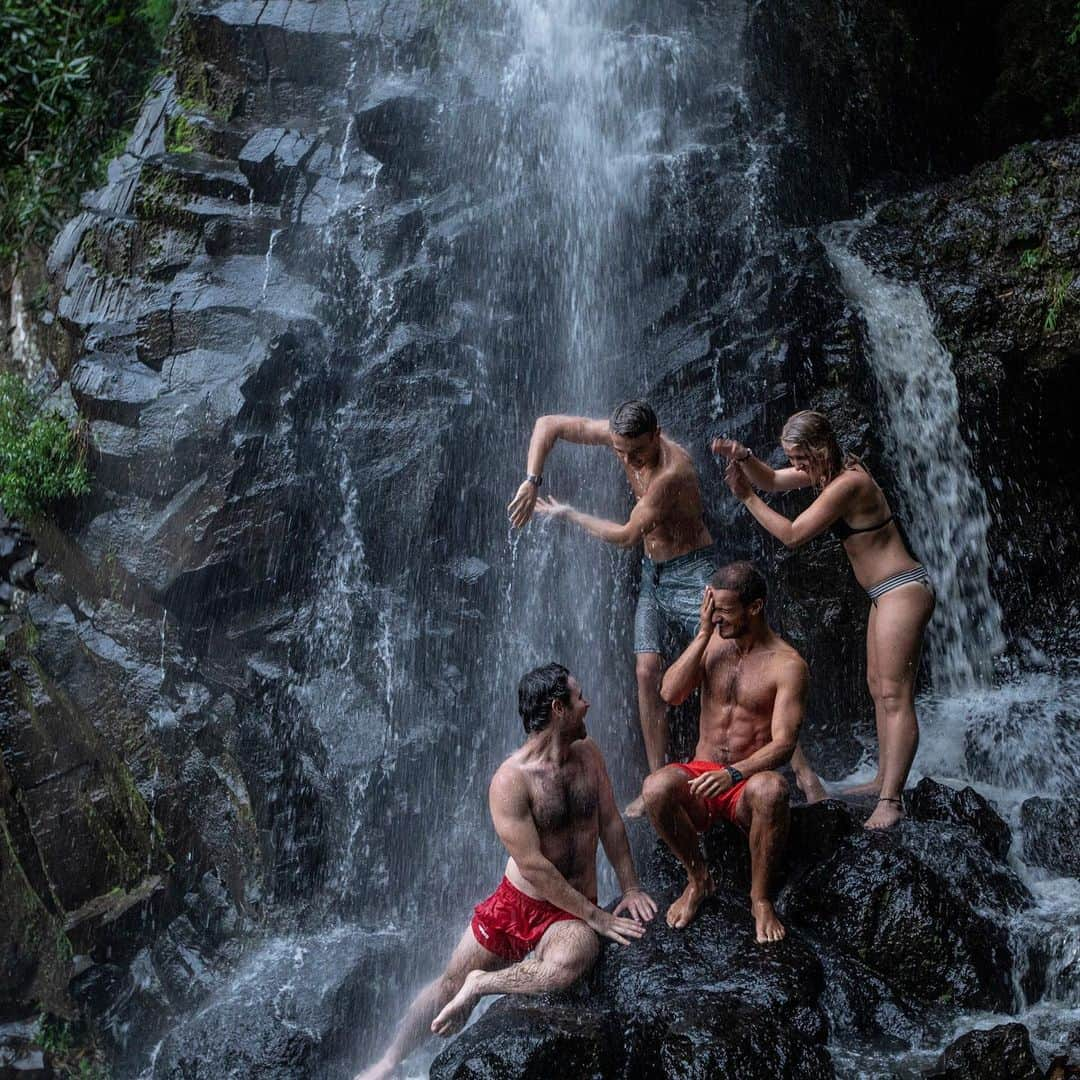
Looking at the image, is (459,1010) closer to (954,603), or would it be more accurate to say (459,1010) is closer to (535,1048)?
(535,1048)

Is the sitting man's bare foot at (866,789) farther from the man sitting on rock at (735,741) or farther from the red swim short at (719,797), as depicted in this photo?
the red swim short at (719,797)

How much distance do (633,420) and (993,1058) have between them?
3171 mm

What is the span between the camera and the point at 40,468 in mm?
7480

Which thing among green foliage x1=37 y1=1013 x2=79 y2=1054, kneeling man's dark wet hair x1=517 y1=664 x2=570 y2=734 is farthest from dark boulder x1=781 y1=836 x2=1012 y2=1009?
green foliage x1=37 y1=1013 x2=79 y2=1054

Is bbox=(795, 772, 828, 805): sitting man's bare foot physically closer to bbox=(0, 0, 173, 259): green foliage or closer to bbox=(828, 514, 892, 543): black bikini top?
bbox=(828, 514, 892, 543): black bikini top

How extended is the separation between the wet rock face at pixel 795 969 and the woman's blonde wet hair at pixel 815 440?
1.66 metres

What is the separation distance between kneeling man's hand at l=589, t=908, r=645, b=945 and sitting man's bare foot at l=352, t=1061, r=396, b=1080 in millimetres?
1149

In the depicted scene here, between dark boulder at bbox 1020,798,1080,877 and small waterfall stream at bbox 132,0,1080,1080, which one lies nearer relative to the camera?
dark boulder at bbox 1020,798,1080,877

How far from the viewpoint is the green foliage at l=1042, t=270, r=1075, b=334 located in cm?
782

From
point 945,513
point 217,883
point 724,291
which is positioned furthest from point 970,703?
point 217,883

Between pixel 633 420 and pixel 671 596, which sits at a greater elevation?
pixel 633 420

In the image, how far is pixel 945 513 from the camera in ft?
25.4

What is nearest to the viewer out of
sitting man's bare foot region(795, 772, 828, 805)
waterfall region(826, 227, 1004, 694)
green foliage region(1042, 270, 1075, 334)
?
sitting man's bare foot region(795, 772, 828, 805)

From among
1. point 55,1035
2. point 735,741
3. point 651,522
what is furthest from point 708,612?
point 55,1035
